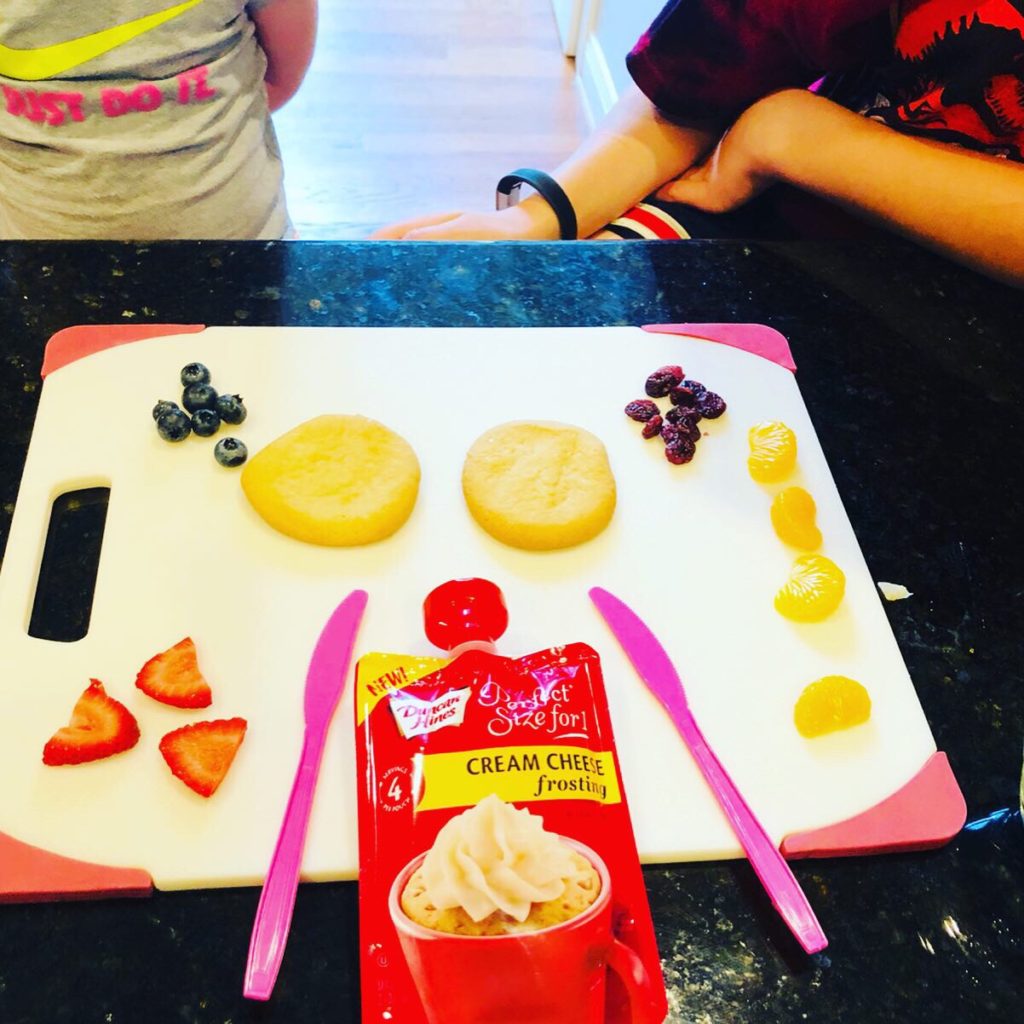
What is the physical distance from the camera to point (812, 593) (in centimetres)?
83

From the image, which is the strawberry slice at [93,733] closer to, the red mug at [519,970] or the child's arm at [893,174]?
the red mug at [519,970]

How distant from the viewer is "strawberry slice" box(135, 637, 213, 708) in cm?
73

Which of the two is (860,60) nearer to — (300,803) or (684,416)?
(684,416)

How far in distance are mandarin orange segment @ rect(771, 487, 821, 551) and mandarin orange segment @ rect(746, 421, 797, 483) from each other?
4cm

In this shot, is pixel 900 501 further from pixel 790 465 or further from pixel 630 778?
pixel 630 778

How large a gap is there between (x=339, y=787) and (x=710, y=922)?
0.30 meters

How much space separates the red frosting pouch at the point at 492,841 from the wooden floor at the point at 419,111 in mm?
1926

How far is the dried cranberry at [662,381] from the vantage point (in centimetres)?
98

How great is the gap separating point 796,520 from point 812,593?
0.08 metres

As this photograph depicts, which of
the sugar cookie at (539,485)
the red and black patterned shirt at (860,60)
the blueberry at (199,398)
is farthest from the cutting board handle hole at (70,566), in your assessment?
the red and black patterned shirt at (860,60)

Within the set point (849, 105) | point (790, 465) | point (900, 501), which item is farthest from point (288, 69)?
point (900, 501)

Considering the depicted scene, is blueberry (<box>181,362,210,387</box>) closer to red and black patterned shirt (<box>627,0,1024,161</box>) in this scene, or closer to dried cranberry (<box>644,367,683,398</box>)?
dried cranberry (<box>644,367,683,398</box>)

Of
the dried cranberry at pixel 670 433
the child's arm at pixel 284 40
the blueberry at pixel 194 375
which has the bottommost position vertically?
the dried cranberry at pixel 670 433

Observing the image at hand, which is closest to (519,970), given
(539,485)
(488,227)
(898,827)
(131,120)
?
(898,827)
